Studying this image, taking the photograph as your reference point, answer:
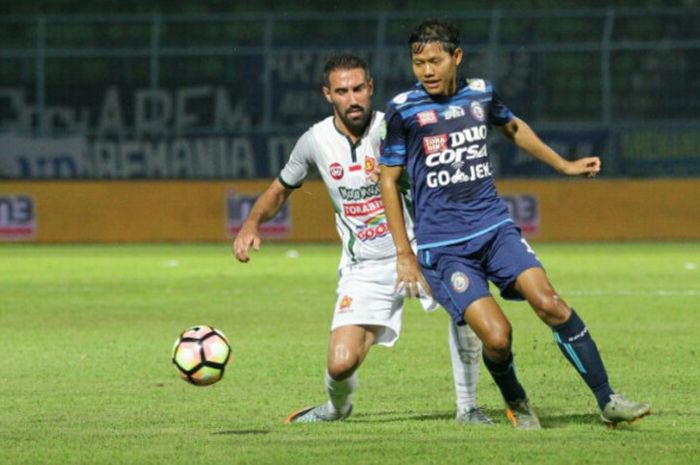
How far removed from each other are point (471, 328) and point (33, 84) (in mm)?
20997

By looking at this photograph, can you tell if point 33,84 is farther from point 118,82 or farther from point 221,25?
point 221,25

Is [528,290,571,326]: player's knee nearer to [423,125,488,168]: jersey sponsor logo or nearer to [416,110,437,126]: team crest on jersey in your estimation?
[423,125,488,168]: jersey sponsor logo

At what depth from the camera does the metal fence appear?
87.0ft

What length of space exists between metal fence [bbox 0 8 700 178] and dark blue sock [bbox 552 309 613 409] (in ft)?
61.4

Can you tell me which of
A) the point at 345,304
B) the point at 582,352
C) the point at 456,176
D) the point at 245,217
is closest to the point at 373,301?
the point at 345,304

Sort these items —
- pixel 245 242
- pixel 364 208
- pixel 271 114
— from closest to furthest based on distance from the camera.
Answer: pixel 245 242 < pixel 364 208 < pixel 271 114

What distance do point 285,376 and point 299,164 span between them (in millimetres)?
Result: 2242

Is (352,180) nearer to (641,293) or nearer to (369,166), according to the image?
(369,166)

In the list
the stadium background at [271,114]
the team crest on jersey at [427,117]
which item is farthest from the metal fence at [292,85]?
the team crest on jersey at [427,117]

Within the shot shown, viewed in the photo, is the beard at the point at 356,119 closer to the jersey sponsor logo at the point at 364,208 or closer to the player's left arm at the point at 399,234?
the jersey sponsor logo at the point at 364,208

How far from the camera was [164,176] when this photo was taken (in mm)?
26562

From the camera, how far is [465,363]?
8.16m

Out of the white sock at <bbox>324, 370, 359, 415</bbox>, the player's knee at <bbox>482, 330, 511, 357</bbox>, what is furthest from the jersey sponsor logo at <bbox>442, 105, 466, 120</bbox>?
the white sock at <bbox>324, 370, 359, 415</bbox>

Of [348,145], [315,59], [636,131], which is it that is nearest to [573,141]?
[636,131]
